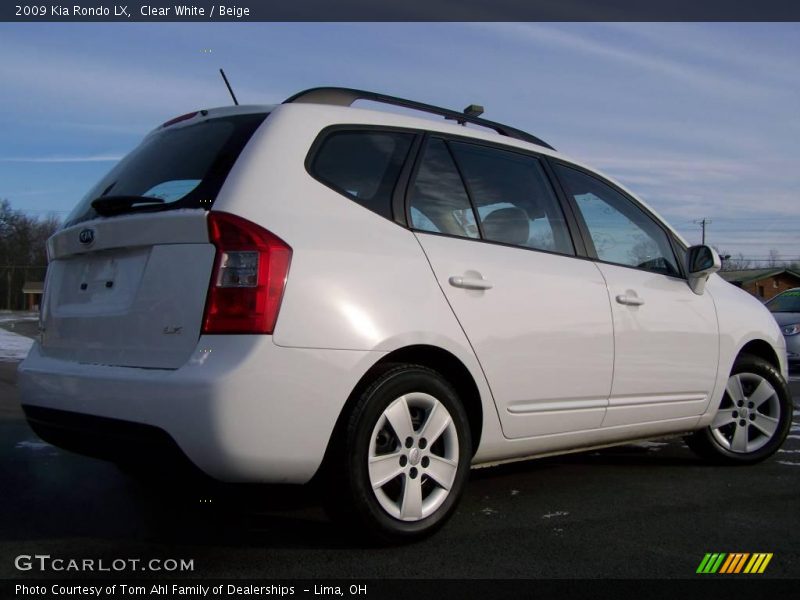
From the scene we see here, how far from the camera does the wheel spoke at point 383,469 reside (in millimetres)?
3023

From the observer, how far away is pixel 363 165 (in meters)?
3.38

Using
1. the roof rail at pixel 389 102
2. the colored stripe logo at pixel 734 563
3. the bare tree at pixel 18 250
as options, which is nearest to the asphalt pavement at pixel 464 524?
Answer: the colored stripe logo at pixel 734 563

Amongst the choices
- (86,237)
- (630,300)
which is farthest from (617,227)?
(86,237)

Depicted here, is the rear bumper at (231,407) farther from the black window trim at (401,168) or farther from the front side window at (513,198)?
the front side window at (513,198)

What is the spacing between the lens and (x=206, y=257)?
290cm

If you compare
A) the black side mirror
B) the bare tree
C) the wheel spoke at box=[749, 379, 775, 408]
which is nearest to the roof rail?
the black side mirror

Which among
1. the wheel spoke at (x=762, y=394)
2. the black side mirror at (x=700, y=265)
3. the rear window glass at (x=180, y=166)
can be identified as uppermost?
the rear window glass at (x=180, y=166)

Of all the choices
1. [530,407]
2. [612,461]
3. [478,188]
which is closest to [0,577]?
[530,407]

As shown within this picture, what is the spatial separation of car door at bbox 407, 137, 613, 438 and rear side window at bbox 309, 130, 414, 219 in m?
Result: 0.12

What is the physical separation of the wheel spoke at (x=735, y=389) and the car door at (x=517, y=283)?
4.32ft

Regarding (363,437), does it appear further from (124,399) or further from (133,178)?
(133,178)

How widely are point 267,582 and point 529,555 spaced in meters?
1.02

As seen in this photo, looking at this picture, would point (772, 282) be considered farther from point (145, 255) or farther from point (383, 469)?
point (145, 255)

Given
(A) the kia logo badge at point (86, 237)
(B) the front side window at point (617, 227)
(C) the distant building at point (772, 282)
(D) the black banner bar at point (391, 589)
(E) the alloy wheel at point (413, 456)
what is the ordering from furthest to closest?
(C) the distant building at point (772, 282) → (B) the front side window at point (617, 227) → (A) the kia logo badge at point (86, 237) → (E) the alloy wheel at point (413, 456) → (D) the black banner bar at point (391, 589)
